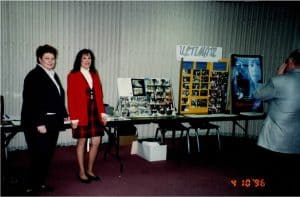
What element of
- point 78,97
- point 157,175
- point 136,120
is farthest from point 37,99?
point 157,175

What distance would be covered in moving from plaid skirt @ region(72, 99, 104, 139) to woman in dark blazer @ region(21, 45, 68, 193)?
319 millimetres

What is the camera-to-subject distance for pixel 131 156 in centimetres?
528

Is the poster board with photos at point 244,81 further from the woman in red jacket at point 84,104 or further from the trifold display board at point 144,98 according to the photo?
the woman in red jacket at point 84,104

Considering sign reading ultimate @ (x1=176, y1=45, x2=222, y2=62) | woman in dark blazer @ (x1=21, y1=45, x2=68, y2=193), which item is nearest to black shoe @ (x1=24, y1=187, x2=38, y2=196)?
woman in dark blazer @ (x1=21, y1=45, x2=68, y2=193)

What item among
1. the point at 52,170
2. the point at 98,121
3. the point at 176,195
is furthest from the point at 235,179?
the point at 52,170

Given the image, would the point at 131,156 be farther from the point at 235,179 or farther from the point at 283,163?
the point at 283,163

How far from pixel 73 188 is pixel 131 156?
1573 mm

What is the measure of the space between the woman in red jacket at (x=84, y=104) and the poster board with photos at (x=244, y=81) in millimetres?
2593

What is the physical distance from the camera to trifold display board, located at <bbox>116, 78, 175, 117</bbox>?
192 inches

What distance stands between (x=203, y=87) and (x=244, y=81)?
74 centimetres

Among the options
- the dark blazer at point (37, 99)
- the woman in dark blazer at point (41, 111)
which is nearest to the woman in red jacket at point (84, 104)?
the woman in dark blazer at point (41, 111)

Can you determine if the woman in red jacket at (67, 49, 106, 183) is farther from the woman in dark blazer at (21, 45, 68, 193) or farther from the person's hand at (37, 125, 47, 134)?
the person's hand at (37, 125, 47, 134)

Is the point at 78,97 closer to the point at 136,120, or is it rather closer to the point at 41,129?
the point at 41,129

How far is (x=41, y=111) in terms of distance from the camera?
3371 mm
